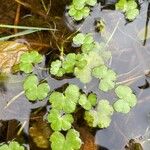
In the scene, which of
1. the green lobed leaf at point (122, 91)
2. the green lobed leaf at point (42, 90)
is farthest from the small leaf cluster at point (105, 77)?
the green lobed leaf at point (42, 90)

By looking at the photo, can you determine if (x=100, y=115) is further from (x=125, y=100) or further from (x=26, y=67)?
(x=26, y=67)

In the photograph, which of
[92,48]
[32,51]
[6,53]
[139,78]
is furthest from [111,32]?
[6,53]

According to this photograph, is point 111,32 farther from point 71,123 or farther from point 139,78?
point 71,123

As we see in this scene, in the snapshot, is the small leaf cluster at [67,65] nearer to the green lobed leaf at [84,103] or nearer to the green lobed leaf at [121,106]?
the green lobed leaf at [84,103]

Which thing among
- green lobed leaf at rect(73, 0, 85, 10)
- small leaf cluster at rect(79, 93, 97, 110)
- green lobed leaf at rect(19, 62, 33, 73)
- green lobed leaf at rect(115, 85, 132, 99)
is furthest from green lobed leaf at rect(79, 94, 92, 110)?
green lobed leaf at rect(73, 0, 85, 10)

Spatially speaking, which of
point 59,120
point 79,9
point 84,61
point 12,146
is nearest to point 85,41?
point 84,61

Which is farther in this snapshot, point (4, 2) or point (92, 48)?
point (4, 2)
